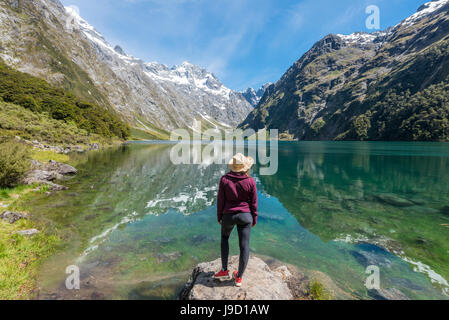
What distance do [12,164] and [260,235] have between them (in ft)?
71.9

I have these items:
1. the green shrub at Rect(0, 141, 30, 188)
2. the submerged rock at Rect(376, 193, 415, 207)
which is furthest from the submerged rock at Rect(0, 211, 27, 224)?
the submerged rock at Rect(376, 193, 415, 207)

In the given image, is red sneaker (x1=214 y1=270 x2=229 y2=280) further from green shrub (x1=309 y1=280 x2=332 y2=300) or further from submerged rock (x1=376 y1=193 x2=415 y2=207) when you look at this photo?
submerged rock (x1=376 y1=193 x2=415 y2=207)

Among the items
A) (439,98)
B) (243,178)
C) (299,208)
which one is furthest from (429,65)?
(243,178)

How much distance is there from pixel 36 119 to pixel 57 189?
213 feet

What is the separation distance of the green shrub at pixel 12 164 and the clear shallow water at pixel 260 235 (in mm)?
3806

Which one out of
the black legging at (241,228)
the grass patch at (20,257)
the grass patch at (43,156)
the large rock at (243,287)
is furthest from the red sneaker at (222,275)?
the grass patch at (43,156)

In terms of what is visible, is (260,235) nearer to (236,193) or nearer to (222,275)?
(222,275)

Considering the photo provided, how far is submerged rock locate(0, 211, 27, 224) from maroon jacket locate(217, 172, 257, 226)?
46.8ft

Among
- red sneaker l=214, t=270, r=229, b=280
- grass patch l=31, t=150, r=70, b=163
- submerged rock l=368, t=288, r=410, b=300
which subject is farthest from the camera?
grass patch l=31, t=150, r=70, b=163

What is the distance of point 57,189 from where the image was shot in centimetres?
2144

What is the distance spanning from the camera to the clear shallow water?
Result: 9031 millimetres

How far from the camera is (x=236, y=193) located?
6.36 metres

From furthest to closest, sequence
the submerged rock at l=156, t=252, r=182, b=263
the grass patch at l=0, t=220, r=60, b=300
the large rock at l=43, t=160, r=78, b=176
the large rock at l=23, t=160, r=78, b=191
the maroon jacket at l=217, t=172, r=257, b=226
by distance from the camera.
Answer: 1. the large rock at l=43, t=160, r=78, b=176
2. the large rock at l=23, t=160, r=78, b=191
3. the submerged rock at l=156, t=252, r=182, b=263
4. the grass patch at l=0, t=220, r=60, b=300
5. the maroon jacket at l=217, t=172, r=257, b=226
